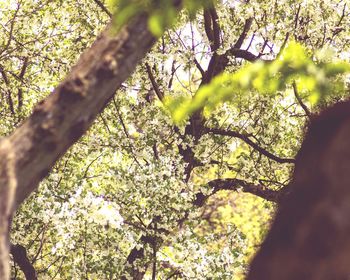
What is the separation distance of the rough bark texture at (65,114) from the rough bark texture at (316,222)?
1.01 meters

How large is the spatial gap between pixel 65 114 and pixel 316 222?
4.17ft

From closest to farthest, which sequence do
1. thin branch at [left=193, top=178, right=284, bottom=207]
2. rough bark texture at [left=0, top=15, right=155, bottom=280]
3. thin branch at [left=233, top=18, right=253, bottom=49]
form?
rough bark texture at [left=0, top=15, right=155, bottom=280] < thin branch at [left=193, top=178, right=284, bottom=207] < thin branch at [left=233, top=18, right=253, bottom=49]

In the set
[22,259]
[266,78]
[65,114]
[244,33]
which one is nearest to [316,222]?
[266,78]

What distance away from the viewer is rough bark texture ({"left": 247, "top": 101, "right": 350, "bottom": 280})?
167 cm

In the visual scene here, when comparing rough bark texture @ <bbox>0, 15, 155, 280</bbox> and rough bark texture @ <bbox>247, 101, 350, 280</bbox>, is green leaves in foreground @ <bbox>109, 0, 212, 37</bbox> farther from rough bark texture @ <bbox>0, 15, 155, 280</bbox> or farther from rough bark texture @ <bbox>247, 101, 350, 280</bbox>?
rough bark texture @ <bbox>247, 101, 350, 280</bbox>

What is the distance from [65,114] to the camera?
241 centimetres

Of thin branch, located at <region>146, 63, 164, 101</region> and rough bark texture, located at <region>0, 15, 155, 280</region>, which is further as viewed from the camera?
thin branch, located at <region>146, 63, 164, 101</region>

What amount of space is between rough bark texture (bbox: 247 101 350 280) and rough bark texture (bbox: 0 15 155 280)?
39.9 inches

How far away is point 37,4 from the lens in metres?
12.6

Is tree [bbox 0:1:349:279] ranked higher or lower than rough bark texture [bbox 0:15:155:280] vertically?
higher

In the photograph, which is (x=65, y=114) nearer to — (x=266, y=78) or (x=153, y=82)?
(x=266, y=78)

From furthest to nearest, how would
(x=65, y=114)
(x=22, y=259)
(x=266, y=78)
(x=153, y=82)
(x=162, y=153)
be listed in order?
(x=162, y=153) < (x=153, y=82) < (x=22, y=259) < (x=266, y=78) < (x=65, y=114)

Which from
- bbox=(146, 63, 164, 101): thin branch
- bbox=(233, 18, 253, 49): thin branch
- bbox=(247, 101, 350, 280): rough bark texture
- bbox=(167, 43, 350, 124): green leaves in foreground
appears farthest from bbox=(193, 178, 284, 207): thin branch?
bbox=(247, 101, 350, 280): rough bark texture

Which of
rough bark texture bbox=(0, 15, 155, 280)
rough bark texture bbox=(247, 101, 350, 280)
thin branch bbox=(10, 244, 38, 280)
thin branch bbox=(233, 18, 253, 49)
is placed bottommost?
rough bark texture bbox=(247, 101, 350, 280)
